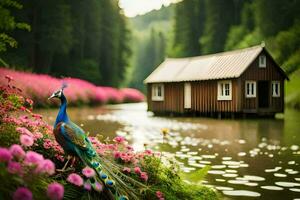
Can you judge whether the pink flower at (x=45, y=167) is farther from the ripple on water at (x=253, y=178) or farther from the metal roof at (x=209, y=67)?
the metal roof at (x=209, y=67)

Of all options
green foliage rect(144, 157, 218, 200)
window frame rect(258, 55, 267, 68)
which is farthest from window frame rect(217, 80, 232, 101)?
green foliage rect(144, 157, 218, 200)

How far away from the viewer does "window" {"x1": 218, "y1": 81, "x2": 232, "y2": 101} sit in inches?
929

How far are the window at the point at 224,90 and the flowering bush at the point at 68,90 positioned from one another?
8.67 metres

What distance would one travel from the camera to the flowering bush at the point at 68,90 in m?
22.2

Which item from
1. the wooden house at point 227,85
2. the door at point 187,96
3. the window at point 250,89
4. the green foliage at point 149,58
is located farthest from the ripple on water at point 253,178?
the green foliage at point 149,58

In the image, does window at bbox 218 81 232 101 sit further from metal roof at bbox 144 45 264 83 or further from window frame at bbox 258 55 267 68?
window frame at bbox 258 55 267 68

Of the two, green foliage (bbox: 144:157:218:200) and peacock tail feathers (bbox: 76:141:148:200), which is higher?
peacock tail feathers (bbox: 76:141:148:200)

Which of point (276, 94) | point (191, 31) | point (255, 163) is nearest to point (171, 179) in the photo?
point (255, 163)

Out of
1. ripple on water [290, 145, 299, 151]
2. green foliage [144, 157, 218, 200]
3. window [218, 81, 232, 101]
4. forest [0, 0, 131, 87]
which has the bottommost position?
ripple on water [290, 145, 299, 151]

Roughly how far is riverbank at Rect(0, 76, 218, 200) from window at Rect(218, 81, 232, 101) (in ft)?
59.9

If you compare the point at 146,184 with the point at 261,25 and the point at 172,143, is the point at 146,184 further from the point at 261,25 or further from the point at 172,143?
the point at 261,25

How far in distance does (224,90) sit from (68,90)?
1141 cm

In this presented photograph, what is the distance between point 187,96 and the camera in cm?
2612

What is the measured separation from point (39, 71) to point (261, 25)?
26.2m
